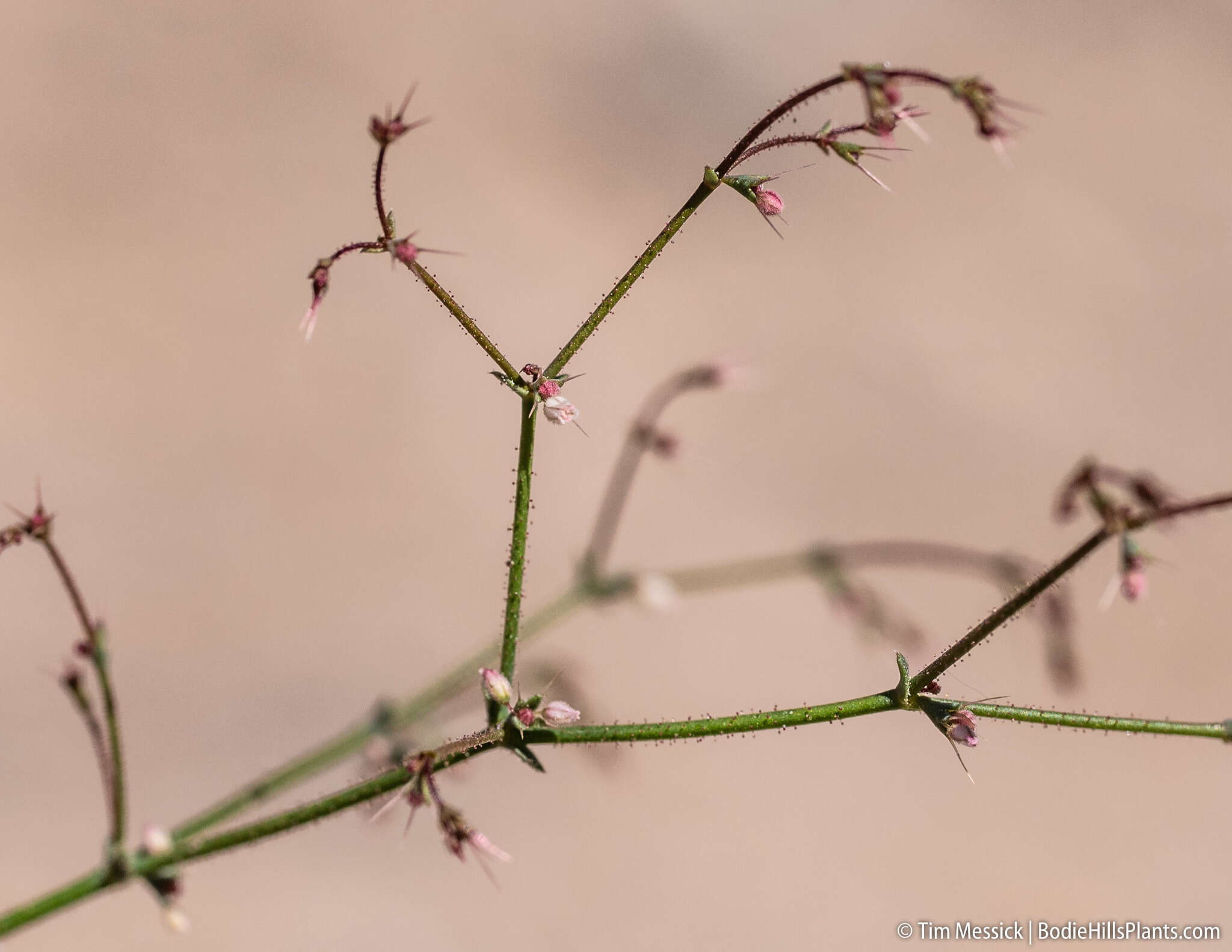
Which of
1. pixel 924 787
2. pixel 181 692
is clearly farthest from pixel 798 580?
Answer: pixel 181 692

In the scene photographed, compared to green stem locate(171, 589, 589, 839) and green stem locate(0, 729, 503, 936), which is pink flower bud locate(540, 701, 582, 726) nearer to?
green stem locate(0, 729, 503, 936)

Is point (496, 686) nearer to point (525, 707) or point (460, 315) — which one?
point (525, 707)

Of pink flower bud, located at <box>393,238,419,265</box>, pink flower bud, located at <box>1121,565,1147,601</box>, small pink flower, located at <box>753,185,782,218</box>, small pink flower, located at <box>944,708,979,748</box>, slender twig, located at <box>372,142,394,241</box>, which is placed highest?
small pink flower, located at <box>753,185,782,218</box>

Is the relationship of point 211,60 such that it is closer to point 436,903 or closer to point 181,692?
point 181,692

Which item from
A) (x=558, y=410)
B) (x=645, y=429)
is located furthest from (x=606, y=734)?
(x=645, y=429)

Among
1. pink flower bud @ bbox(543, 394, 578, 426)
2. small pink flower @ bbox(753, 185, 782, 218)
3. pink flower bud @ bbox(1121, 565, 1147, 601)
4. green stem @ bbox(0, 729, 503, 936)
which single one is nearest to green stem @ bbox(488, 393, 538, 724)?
pink flower bud @ bbox(543, 394, 578, 426)

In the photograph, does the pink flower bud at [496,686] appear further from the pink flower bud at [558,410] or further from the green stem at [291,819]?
the pink flower bud at [558,410]

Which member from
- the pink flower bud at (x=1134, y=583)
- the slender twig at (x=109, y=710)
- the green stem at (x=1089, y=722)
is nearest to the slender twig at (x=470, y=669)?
the slender twig at (x=109, y=710)
